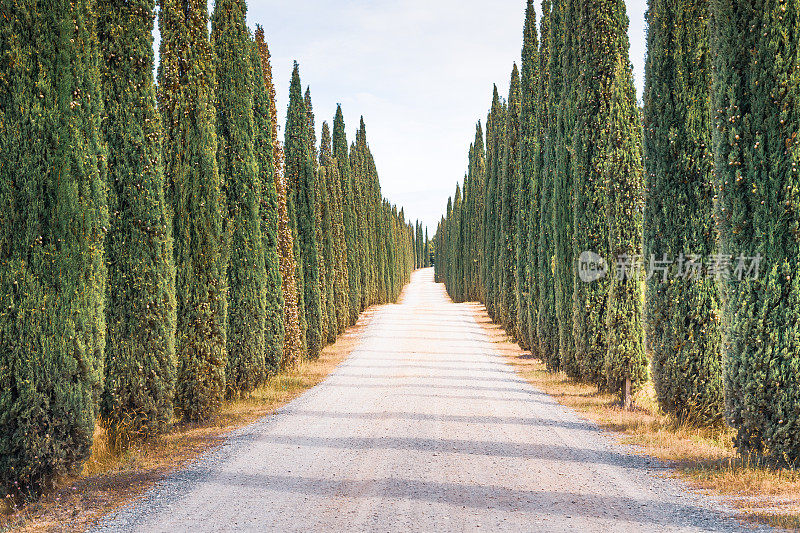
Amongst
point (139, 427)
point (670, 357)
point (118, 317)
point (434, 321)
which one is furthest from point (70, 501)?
point (434, 321)

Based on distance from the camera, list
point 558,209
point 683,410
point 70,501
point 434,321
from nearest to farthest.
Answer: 1. point 70,501
2. point 683,410
3. point 558,209
4. point 434,321

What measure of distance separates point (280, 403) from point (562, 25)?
9.84 m

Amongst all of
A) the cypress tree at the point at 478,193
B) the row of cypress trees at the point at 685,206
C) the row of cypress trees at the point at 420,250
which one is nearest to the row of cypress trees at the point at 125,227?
the row of cypress trees at the point at 685,206

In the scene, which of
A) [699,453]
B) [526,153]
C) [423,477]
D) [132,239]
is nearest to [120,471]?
[132,239]

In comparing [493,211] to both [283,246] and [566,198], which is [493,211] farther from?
[283,246]

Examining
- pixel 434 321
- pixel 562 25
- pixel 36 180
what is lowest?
pixel 434 321

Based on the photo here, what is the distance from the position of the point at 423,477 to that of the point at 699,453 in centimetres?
324

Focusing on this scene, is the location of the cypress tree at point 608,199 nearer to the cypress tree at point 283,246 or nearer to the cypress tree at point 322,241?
the cypress tree at point 283,246

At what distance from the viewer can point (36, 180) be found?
517 centimetres

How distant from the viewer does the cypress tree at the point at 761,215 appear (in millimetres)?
5648

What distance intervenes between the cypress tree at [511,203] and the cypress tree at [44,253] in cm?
1580

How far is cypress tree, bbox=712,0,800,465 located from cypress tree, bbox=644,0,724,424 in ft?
4.48

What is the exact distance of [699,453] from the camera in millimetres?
6461

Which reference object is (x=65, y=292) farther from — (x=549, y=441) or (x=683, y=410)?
(x=683, y=410)
